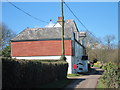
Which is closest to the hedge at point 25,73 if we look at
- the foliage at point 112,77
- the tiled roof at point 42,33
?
the foliage at point 112,77

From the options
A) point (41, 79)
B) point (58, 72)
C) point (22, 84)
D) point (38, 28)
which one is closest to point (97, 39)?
point (38, 28)

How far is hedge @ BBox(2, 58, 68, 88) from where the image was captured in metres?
8.85

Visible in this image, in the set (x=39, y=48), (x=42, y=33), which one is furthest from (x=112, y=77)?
(x=42, y=33)

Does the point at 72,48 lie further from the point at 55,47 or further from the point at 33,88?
the point at 33,88

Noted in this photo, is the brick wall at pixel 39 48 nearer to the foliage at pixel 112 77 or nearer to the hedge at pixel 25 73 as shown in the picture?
the hedge at pixel 25 73

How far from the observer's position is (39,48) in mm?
39344

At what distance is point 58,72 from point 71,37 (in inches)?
736

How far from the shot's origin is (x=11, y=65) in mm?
9211

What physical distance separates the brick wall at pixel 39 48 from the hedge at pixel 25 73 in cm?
2085

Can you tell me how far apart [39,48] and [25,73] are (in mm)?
28391

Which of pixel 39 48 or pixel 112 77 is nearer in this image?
pixel 112 77

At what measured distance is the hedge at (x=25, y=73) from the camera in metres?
8.85

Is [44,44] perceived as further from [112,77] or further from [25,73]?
[25,73]

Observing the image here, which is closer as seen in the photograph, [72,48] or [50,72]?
[50,72]
